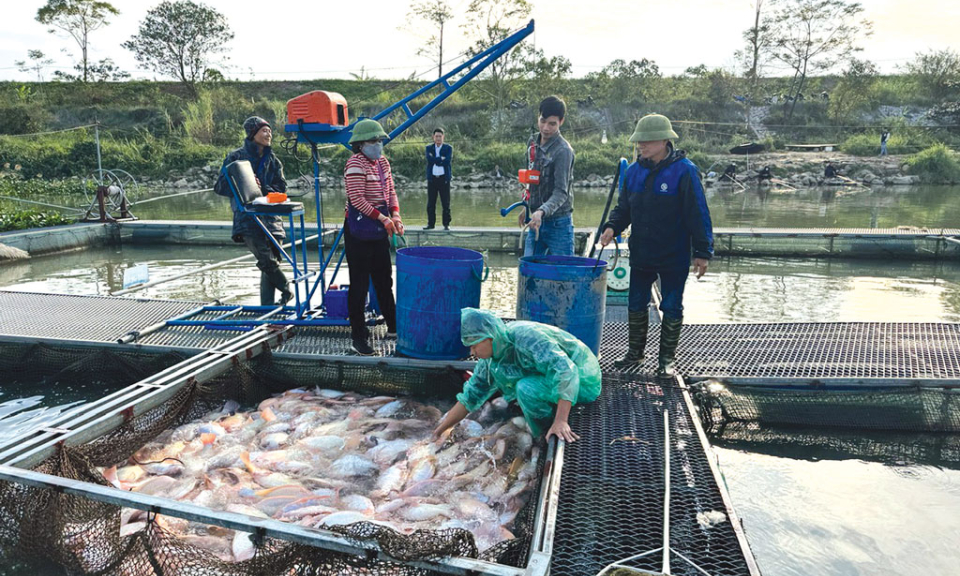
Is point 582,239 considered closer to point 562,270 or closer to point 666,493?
point 562,270

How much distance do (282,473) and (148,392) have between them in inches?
47.2

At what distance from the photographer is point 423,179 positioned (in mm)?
27750

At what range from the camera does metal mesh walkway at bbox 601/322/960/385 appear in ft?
15.8

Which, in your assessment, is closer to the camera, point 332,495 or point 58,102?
point 332,495

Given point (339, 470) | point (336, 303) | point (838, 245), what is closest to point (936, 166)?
point (838, 245)

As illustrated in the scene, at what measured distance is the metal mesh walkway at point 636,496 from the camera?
260 cm

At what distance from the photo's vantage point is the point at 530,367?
12.2 feet

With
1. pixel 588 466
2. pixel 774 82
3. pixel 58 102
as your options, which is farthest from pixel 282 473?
pixel 774 82

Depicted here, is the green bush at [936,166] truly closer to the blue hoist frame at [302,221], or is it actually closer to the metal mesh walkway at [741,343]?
the metal mesh walkway at [741,343]

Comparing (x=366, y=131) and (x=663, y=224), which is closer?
(x=663, y=224)

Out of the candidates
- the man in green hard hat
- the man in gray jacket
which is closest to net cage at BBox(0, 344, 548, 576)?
the man in gray jacket

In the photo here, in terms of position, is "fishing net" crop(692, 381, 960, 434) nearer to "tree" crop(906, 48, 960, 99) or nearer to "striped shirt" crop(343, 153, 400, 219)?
"striped shirt" crop(343, 153, 400, 219)

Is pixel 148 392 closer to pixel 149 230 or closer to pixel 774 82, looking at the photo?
pixel 149 230

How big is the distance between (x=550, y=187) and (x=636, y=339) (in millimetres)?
1409
